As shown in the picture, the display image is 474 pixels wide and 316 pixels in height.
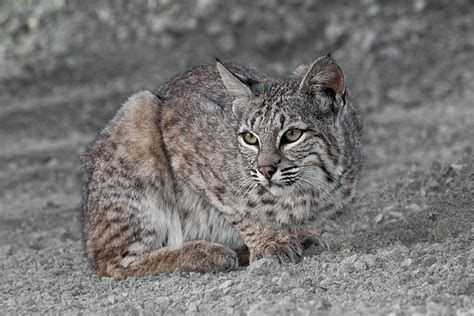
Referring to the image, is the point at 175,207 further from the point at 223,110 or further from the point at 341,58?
the point at 341,58

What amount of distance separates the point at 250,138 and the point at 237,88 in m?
0.45

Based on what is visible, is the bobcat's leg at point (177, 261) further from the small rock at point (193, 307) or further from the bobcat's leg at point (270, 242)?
the small rock at point (193, 307)

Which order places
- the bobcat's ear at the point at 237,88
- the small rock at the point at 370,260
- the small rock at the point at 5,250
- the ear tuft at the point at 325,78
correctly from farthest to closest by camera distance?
the small rock at the point at 5,250 < the bobcat's ear at the point at 237,88 < the ear tuft at the point at 325,78 < the small rock at the point at 370,260

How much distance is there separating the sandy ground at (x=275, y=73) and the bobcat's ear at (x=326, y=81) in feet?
3.46

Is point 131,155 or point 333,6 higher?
point 333,6

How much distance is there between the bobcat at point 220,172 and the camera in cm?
671

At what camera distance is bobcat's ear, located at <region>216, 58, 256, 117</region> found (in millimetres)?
6898

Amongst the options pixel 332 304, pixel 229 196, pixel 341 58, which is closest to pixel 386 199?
pixel 229 196

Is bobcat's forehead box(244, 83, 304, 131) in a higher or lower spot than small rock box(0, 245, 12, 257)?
higher

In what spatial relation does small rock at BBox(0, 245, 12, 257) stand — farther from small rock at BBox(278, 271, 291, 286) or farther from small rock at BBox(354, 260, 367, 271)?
small rock at BBox(354, 260, 367, 271)

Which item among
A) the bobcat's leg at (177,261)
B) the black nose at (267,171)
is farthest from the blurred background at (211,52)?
the black nose at (267,171)

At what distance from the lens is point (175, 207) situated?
24.7 ft

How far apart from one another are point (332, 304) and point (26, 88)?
371 inches

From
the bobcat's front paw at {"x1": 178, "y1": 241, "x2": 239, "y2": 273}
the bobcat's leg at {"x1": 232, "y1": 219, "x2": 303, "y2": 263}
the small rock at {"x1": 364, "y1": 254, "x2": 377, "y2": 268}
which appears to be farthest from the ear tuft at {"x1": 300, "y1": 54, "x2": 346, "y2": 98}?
the bobcat's front paw at {"x1": 178, "y1": 241, "x2": 239, "y2": 273}
